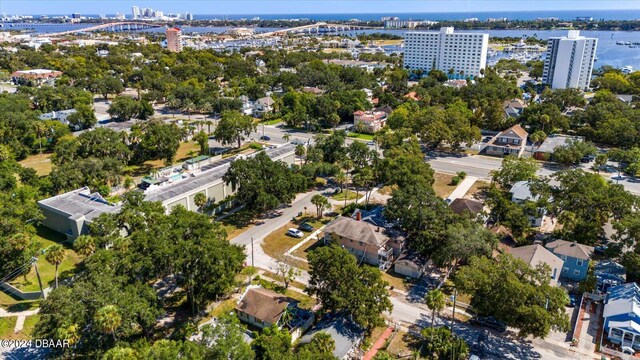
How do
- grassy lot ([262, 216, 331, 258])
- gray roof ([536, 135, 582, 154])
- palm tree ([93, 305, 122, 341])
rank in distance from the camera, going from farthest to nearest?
gray roof ([536, 135, 582, 154]), grassy lot ([262, 216, 331, 258]), palm tree ([93, 305, 122, 341])

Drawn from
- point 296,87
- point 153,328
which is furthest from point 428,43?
point 153,328

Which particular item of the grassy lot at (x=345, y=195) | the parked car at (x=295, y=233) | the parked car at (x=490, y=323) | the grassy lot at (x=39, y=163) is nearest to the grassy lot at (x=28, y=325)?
the parked car at (x=295, y=233)

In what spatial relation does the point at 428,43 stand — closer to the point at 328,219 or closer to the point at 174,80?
the point at 174,80

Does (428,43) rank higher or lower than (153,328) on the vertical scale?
higher

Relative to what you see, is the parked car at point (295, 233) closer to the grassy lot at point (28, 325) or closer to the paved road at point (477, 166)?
the grassy lot at point (28, 325)

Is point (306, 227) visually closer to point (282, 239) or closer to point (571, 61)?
point (282, 239)

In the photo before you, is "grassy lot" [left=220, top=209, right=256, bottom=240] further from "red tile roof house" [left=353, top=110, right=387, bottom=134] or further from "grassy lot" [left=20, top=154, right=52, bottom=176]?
"red tile roof house" [left=353, top=110, right=387, bottom=134]

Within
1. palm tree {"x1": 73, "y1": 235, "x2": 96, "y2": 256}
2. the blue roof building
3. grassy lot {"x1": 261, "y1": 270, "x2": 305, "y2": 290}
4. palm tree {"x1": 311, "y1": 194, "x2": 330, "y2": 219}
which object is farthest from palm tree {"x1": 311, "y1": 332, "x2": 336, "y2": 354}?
Answer: palm tree {"x1": 311, "y1": 194, "x2": 330, "y2": 219}
